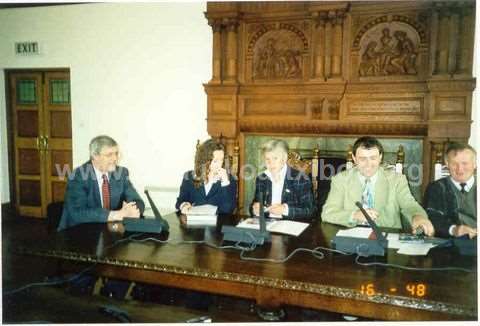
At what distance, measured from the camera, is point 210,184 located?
2771mm

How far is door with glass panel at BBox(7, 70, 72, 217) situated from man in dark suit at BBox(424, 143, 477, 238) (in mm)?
4252

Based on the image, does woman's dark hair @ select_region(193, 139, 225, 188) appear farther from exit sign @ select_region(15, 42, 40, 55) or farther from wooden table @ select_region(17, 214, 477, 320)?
exit sign @ select_region(15, 42, 40, 55)

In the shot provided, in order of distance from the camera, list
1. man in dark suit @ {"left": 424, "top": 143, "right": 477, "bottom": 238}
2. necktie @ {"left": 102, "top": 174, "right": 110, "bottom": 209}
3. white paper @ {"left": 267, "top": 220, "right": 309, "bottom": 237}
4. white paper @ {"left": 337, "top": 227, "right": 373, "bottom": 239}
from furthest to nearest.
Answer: necktie @ {"left": 102, "top": 174, "right": 110, "bottom": 209} < man in dark suit @ {"left": 424, "top": 143, "right": 477, "bottom": 238} < white paper @ {"left": 267, "top": 220, "right": 309, "bottom": 237} < white paper @ {"left": 337, "top": 227, "right": 373, "bottom": 239}

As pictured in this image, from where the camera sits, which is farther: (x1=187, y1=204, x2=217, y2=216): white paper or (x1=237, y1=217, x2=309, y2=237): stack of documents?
(x1=187, y1=204, x2=217, y2=216): white paper

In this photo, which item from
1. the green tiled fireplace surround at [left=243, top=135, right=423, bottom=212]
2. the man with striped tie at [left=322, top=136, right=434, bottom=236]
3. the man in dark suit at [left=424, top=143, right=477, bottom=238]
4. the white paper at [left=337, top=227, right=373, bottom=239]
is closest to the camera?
the white paper at [left=337, top=227, right=373, bottom=239]

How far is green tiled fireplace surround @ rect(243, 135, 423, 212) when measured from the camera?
3727 millimetres

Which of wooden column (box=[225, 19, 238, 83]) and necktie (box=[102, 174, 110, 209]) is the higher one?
wooden column (box=[225, 19, 238, 83])

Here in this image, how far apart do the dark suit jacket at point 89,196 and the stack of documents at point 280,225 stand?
0.78 metres

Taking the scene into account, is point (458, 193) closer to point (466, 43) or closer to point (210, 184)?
point (210, 184)

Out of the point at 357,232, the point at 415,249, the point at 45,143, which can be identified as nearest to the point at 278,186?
the point at 357,232

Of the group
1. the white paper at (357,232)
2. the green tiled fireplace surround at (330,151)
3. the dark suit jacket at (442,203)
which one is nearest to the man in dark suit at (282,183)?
the white paper at (357,232)

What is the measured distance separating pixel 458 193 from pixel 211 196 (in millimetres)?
1485

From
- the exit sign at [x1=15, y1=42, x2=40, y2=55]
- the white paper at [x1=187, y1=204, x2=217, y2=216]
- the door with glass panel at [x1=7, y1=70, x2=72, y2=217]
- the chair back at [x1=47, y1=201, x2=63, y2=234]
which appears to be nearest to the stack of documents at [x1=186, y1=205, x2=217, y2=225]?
the white paper at [x1=187, y1=204, x2=217, y2=216]

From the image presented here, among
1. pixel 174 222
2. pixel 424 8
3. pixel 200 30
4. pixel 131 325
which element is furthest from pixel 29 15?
pixel 131 325
